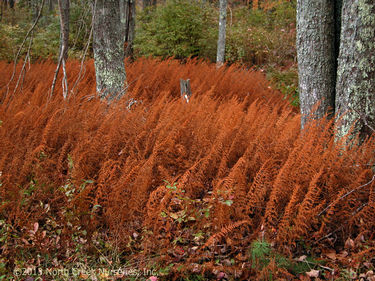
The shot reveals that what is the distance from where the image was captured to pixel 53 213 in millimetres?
2643

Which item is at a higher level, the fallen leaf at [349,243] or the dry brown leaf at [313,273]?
the fallen leaf at [349,243]

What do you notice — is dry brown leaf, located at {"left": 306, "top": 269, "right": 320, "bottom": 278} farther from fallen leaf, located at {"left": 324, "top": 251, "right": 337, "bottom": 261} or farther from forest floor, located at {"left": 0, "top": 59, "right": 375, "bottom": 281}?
fallen leaf, located at {"left": 324, "top": 251, "right": 337, "bottom": 261}

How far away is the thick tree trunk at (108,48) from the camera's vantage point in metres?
4.57

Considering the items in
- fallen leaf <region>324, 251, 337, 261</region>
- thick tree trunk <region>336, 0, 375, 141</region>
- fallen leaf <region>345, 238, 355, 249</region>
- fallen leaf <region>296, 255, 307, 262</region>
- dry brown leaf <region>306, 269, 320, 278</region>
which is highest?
thick tree trunk <region>336, 0, 375, 141</region>

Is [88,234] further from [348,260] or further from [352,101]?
[352,101]

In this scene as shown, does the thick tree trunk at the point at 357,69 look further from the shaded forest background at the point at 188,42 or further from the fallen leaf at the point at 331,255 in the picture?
the shaded forest background at the point at 188,42

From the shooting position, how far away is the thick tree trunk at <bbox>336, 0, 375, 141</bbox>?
2.59 metres

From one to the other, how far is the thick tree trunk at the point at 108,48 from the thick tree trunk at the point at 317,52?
263cm

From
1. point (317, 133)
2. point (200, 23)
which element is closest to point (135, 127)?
point (317, 133)

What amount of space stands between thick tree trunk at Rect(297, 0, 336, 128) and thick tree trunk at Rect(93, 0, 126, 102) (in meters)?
2.63

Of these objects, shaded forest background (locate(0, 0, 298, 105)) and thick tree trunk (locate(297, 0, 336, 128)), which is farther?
shaded forest background (locate(0, 0, 298, 105))

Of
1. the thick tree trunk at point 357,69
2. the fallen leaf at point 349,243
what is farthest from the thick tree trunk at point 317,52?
the fallen leaf at point 349,243

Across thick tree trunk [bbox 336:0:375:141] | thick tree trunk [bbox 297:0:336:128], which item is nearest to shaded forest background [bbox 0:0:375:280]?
thick tree trunk [bbox 336:0:375:141]

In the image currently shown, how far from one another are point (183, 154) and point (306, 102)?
4.61 feet
